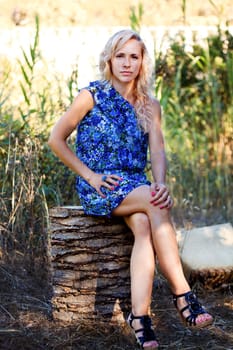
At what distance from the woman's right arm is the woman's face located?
0.18 meters

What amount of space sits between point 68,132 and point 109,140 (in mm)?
191

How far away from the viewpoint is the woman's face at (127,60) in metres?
3.13

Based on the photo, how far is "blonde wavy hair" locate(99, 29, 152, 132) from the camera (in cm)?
315

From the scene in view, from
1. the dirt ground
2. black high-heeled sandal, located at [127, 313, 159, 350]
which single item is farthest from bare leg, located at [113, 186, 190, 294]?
the dirt ground

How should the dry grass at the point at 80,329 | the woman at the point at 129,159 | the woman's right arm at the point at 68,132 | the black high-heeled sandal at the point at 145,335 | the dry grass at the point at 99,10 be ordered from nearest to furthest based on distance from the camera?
the black high-heeled sandal at the point at 145,335, the woman at the point at 129,159, the dry grass at the point at 80,329, the woman's right arm at the point at 68,132, the dry grass at the point at 99,10

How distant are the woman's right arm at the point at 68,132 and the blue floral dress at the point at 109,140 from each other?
0.05 m

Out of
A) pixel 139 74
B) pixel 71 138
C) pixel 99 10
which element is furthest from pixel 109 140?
pixel 99 10

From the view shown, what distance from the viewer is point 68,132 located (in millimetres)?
3135

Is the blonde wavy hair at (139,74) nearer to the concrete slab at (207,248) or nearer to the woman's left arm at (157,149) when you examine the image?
the woman's left arm at (157,149)

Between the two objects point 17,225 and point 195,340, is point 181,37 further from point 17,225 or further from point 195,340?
point 195,340

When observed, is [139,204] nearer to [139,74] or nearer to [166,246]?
[166,246]

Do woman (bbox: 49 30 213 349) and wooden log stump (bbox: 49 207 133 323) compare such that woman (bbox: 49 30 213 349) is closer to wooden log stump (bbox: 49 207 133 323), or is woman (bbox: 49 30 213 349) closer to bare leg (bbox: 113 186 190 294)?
bare leg (bbox: 113 186 190 294)

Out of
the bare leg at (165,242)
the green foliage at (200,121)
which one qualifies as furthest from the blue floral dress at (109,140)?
the green foliage at (200,121)

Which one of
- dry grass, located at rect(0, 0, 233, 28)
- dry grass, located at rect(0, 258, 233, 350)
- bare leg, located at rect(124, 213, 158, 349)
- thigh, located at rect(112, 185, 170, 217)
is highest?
dry grass, located at rect(0, 0, 233, 28)
